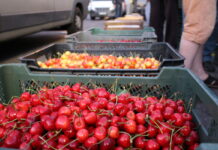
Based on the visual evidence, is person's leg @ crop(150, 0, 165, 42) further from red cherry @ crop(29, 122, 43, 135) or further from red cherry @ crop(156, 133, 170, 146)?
red cherry @ crop(29, 122, 43, 135)

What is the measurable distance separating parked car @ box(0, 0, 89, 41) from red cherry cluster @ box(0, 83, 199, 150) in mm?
2364

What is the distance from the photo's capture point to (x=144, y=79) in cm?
143

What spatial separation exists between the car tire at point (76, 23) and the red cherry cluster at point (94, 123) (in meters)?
4.69

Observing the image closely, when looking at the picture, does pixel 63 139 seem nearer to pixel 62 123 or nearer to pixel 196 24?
pixel 62 123

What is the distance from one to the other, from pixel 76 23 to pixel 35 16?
2.02 metres

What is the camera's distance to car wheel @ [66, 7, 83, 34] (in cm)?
586

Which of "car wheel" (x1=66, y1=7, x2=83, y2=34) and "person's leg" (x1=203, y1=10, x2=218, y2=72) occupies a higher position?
"car wheel" (x1=66, y1=7, x2=83, y2=34)

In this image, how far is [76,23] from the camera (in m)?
6.04

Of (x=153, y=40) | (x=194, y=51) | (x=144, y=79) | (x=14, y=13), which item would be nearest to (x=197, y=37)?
(x=194, y=51)

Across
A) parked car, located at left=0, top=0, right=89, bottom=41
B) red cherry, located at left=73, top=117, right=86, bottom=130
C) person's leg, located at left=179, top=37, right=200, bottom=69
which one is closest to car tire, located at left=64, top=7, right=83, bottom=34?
parked car, located at left=0, top=0, right=89, bottom=41

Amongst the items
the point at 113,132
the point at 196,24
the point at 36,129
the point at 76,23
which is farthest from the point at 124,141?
the point at 76,23

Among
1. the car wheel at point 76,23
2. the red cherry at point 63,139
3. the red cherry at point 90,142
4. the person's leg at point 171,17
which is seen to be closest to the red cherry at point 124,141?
the red cherry at point 90,142

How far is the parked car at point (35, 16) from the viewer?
332 centimetres

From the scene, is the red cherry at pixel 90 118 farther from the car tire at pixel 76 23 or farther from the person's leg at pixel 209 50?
the car tire at pixel 76 23
